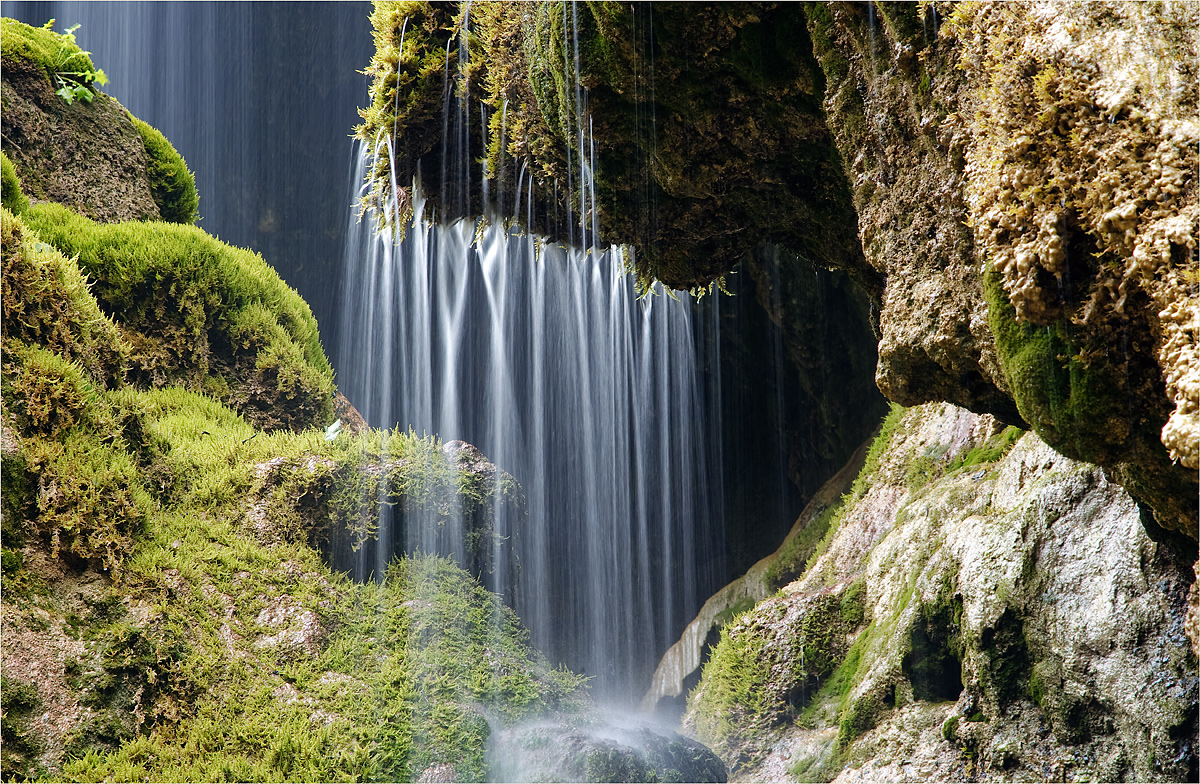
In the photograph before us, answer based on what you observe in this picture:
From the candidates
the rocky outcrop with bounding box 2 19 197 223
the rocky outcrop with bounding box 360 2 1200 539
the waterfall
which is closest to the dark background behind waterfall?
the waterfall

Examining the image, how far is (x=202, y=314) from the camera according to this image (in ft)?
33.5

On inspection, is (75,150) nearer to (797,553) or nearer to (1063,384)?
(797,553)

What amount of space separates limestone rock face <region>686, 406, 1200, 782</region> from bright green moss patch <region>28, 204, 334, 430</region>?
7.29 meters

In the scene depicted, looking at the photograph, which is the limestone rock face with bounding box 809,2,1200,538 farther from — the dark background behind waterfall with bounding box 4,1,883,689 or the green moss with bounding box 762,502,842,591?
the dark background behind waterfall with bounding box 4,1,883,689

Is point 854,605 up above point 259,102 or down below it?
below

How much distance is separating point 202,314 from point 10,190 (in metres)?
2.46

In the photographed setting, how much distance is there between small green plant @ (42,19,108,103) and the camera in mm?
10352

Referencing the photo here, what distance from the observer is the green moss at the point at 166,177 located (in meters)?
11.5

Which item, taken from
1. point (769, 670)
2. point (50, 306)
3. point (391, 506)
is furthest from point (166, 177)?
point (769, 670)

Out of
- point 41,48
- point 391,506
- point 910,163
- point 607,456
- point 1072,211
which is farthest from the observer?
point 607,456

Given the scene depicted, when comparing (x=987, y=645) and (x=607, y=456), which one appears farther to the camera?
(x=607, y=456)

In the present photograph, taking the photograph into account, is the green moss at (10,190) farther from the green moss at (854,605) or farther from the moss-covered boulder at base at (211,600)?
the green moss at (854,605)

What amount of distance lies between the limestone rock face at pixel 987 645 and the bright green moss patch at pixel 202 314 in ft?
23.9

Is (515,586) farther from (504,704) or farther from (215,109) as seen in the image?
(215,109)
